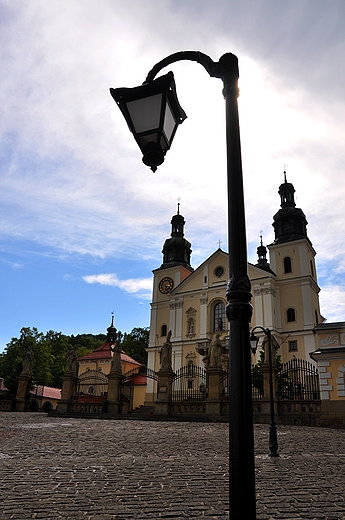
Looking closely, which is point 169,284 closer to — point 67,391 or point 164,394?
point 67,391

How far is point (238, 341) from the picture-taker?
8.82 ft

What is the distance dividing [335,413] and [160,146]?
1866 cm

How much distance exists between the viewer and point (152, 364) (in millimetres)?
50688

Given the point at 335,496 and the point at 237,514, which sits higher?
the point at 237,514

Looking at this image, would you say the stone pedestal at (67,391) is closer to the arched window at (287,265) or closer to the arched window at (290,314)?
the arched window at (290,314)

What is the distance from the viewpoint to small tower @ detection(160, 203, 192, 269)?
56.2m

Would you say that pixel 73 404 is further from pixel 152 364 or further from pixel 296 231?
pixel 296 231

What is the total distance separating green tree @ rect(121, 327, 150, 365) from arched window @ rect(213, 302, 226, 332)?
1141 inches

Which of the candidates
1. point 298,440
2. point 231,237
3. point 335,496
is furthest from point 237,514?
point 298,440

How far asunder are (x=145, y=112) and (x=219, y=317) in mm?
45356

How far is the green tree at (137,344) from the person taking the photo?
75.5m

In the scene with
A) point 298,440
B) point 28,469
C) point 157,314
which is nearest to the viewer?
point 28,469

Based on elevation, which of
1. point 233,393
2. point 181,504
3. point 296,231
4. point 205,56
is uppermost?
point 296,231

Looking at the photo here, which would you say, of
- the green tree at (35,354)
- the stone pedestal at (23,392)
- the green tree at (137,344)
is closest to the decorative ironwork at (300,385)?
the stone pedestal at (23,392)
